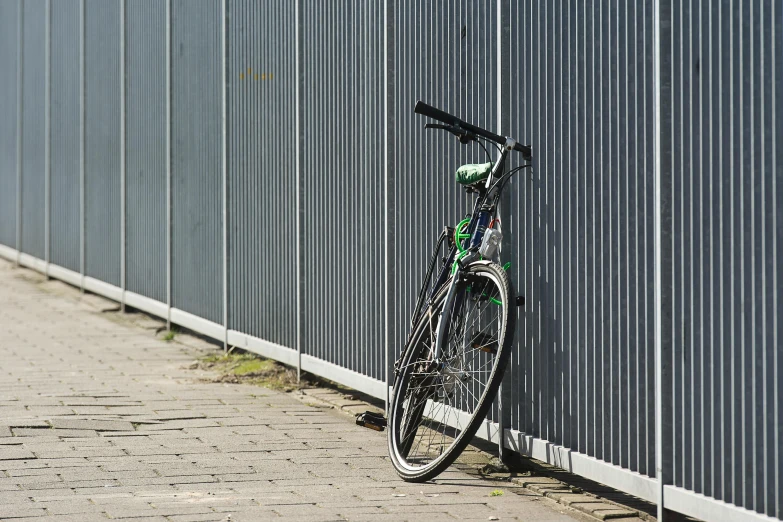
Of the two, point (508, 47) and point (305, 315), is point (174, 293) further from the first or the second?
point (508, 47)

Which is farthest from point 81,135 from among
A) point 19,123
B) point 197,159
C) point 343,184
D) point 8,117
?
point 343,184

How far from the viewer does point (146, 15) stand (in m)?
12.1

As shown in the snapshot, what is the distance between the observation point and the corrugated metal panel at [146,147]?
38.2ft

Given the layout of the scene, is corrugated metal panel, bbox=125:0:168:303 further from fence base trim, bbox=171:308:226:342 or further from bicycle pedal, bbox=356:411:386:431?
bicycle pedal, bbox=356:411:386:431

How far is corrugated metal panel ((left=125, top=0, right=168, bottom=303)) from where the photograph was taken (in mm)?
11648

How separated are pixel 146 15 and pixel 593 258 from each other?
8051 millimetres

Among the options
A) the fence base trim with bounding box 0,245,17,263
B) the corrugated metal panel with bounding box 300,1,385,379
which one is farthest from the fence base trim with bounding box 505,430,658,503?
the fence base trim with bounding box 0,245,17,263

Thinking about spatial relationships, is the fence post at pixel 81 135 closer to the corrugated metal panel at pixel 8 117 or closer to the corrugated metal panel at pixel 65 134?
the corrugated metal panel at pixel 65 134

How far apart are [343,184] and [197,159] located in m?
3.17

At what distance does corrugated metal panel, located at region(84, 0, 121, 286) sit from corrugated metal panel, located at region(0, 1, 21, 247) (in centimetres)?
415

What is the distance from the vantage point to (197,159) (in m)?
10.7

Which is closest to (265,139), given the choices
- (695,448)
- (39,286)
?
(695,448)

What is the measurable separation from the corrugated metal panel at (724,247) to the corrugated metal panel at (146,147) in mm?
7678

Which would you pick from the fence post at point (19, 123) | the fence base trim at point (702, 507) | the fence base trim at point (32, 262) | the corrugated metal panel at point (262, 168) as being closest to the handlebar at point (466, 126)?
the fence base trim at point (702, 507)
